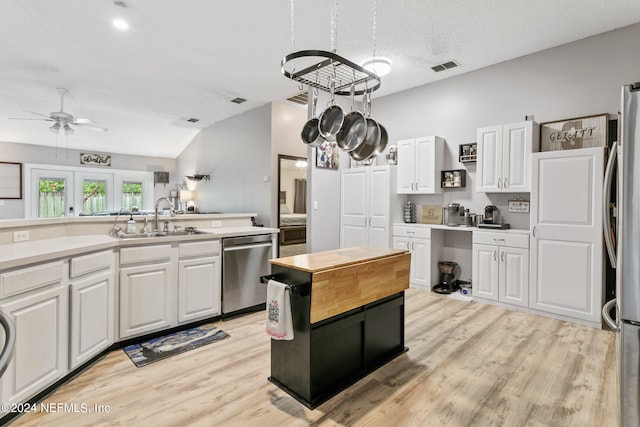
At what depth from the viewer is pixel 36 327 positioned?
1975 mm

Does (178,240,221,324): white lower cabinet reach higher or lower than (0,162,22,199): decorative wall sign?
lower

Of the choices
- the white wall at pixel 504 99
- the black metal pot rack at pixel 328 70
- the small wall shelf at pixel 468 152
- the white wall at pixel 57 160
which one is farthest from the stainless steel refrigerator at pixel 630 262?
the white wall at pixel 57 160

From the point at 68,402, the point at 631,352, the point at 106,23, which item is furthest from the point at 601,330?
the point at 106,23

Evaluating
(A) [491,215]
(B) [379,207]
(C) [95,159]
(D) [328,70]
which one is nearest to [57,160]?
(C) [95,159]

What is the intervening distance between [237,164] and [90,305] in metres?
4.72

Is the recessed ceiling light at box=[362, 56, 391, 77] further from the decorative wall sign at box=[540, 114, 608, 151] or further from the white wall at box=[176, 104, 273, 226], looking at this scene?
the white wall at box=[176, 104, 273, 226]

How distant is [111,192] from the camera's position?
350 inches

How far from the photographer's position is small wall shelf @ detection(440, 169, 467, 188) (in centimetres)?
457

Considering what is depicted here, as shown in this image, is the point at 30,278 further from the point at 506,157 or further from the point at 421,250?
the point at 506,157

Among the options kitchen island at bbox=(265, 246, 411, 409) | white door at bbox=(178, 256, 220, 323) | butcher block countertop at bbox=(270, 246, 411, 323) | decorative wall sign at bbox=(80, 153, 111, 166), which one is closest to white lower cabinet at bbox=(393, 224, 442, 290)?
butcher block countertop at bbox=(270, 246, 411, 323)

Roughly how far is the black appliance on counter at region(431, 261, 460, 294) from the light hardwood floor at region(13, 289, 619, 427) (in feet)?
4.76

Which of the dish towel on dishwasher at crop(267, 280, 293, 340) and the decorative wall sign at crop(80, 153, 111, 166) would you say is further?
the decorative wall sign at crop(80, 153, 111, 166)

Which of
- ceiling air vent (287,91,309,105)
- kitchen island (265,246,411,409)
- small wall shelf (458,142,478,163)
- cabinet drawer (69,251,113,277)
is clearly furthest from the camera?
ceiling air vent (287,91,309,105)

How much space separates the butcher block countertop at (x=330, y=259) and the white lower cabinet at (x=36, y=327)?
55.4 inches
